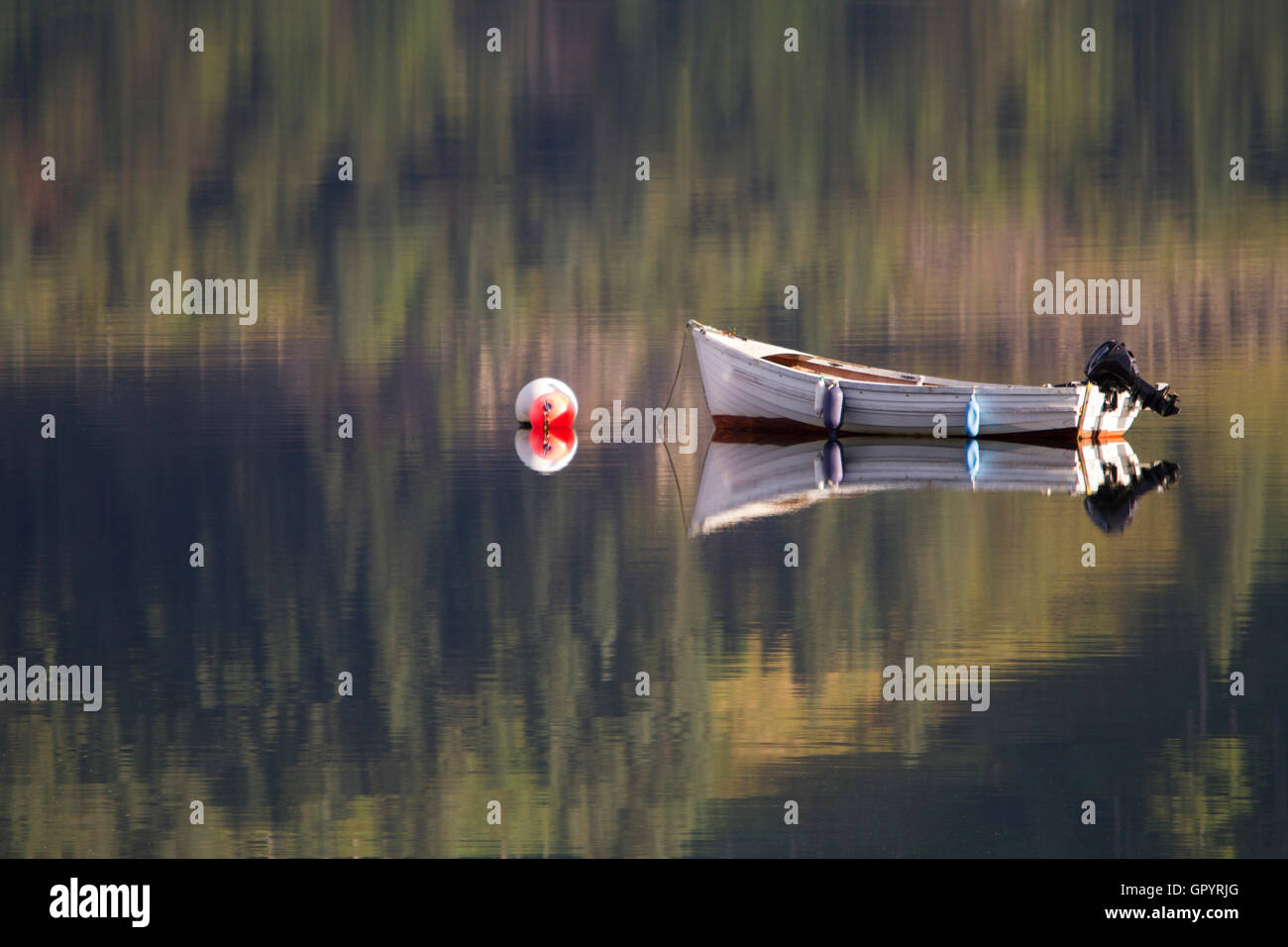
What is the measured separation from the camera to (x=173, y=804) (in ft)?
45.9

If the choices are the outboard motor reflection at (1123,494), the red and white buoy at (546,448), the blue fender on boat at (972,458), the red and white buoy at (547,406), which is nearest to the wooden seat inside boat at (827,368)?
the blue fender on boat at (972,458)

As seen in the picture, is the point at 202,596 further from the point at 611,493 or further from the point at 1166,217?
the point at 1166,217

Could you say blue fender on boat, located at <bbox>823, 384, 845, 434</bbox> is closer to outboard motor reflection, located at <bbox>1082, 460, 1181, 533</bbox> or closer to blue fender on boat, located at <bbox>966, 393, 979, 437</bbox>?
blue fender on boat, located at <bbox>966, 393, 979, 437</bbox>

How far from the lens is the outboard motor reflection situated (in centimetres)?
2444

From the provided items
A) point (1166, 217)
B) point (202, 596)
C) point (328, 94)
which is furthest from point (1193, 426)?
point (328, 94)

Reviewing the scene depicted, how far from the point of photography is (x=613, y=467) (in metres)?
29.8

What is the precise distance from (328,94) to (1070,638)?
3017 inches

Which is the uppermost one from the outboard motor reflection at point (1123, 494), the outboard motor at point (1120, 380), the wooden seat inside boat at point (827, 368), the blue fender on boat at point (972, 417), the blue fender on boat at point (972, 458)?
the wooden seat inside boat at point (827, 368)

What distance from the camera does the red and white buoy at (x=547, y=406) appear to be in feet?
115

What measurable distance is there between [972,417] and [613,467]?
256 inches

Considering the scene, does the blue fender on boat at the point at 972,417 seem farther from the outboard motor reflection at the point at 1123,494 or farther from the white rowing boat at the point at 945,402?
the outboard motor reflection at the point at 1123,494

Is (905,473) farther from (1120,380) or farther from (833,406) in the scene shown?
(1120,380)

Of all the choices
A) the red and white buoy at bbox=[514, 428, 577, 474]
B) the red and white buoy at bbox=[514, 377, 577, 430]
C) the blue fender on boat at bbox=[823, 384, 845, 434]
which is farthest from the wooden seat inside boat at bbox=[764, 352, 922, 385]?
the red and white buoy at bbox=[514, 428, 577, 474]

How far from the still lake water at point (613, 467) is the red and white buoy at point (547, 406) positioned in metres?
0.92
